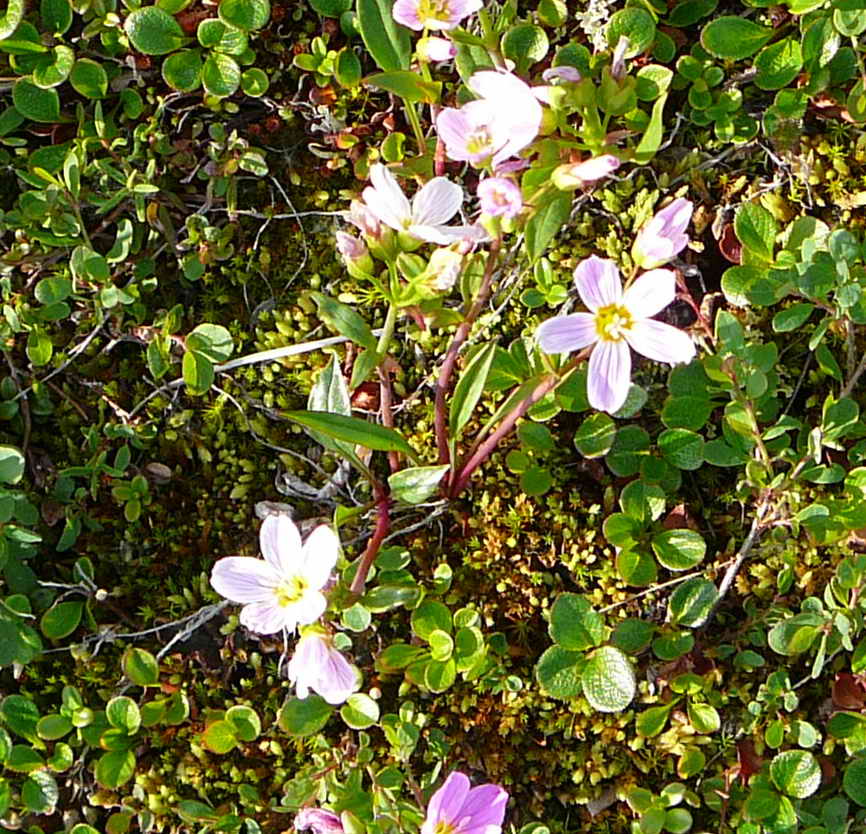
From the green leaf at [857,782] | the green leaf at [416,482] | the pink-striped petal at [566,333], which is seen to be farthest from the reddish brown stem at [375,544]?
the green leaf at [857,782]

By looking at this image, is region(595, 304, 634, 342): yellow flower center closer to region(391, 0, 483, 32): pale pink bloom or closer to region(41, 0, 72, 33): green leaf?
region(391, 0, 483, 32): pale pink bloom

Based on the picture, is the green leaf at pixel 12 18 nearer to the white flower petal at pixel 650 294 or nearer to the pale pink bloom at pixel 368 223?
the pale pink bloom at pixel 368 223

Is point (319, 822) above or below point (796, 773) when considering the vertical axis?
above

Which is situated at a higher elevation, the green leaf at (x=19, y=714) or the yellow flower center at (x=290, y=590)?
the yellow flower center at (x=290, y=590)

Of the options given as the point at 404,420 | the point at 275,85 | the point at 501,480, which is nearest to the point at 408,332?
the point at 404,420

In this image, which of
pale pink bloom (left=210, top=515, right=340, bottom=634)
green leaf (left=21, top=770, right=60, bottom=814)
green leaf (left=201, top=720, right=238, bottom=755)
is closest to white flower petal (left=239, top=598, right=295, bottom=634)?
pale pink bloom (left=210, top=515, right=340, bottom=634)

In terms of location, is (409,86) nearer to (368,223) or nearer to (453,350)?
(368,223)

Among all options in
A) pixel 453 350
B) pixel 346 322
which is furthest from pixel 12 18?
pixel 453 350
